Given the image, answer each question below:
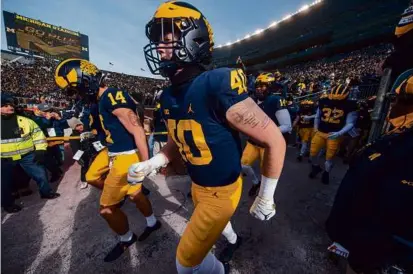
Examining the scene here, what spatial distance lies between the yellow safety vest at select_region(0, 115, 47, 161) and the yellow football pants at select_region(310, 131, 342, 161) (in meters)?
6.33

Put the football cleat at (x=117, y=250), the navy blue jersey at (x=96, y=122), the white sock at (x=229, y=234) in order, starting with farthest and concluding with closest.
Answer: the navy blue jersey at (x=96, y=122) → the football cleat at (x=117, y=250) → the white sock at (x=229, y=234)

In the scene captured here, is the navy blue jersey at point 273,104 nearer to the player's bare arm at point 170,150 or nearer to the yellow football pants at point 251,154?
the yellow football pants at point 251,154

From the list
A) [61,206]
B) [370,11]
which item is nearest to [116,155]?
[61,206]

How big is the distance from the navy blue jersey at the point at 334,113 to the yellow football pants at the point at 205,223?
4042 mm

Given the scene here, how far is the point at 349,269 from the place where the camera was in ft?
5.29

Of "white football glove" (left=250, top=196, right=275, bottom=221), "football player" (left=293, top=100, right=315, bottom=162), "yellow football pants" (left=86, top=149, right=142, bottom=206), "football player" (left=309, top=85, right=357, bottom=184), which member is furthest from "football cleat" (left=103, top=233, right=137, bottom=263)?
"football player" (left=293, top=100, right=315, bottom=162)

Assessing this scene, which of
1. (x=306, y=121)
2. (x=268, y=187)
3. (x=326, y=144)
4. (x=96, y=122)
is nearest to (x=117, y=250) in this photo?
(x=96, y=122)

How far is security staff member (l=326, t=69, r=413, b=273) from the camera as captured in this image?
1.25 meters

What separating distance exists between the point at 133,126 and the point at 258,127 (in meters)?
1.77

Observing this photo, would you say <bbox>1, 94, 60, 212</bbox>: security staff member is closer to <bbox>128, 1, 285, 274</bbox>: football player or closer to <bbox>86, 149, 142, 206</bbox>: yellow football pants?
<bbox>86, 149, 142, 206</bbox>: yellow football pants

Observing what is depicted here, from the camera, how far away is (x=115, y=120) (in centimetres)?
257

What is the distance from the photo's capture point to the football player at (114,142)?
8.20 ft

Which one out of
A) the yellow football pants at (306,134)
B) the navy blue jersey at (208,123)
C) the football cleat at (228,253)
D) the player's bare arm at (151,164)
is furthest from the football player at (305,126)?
the navy blue jersey at (208,123)

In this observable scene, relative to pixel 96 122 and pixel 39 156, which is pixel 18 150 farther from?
pixel 96 122
